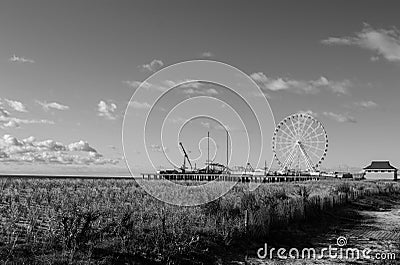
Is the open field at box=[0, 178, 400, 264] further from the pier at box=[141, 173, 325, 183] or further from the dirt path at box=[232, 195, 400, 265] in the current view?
the pier at box=[141, 173, 325, 183]

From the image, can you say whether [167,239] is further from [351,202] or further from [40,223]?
[351,202]

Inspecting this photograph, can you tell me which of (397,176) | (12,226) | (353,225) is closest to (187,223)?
(12,226)

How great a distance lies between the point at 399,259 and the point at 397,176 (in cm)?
7498

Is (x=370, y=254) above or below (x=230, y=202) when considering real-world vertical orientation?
below

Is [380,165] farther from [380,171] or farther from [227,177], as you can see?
[227,177]

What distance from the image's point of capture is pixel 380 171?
278 feet

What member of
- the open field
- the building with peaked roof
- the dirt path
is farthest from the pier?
the open field

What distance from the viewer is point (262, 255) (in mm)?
11609

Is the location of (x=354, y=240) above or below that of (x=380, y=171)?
below
